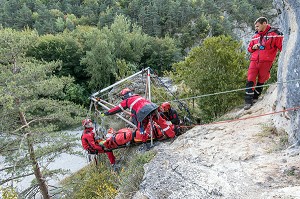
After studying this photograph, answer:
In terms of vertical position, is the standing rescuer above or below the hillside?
above

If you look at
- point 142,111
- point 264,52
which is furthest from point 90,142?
point 264,52

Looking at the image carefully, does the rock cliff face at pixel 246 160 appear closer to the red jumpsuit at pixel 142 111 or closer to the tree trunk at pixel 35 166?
the red jumpsuit at pixel 142 111

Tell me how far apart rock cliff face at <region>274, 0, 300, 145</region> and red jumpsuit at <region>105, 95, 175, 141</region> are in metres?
3.01

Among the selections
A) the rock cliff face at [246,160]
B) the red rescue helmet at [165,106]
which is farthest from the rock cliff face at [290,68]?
the red rescue helmet at [165,106]

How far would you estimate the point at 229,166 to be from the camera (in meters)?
5.32

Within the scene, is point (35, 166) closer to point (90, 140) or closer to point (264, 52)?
point (90, 140)

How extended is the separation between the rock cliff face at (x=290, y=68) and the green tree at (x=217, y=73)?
258 cm

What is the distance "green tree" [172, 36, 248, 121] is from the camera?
8.85m

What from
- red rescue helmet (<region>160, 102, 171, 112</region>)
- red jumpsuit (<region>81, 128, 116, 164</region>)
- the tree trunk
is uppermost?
red rescue helmet (<region>160, 102, 171, 112</region>)

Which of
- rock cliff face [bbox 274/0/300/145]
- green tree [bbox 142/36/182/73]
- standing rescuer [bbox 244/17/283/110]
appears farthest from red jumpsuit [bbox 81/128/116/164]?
green tree [bbox 142/36/182/73]

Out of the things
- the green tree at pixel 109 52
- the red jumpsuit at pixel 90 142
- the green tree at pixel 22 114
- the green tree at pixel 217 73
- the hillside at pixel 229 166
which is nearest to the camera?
the hillside at pixel 229 166

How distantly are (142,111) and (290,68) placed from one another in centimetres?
374

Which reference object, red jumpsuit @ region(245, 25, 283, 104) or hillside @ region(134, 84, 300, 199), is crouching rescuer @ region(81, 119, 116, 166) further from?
red jumpsuit @ region(245, 25, 283, 104)

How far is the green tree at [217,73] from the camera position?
885 centimetres
